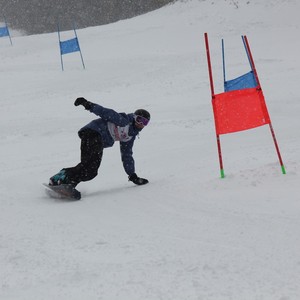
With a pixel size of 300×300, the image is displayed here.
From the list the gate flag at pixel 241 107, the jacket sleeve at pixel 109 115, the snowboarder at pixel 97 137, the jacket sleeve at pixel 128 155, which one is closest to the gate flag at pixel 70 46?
the jacket sleeve at pixel 128 155

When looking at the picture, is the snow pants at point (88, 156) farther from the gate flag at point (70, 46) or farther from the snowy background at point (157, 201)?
the gate flag at point (70, 46)

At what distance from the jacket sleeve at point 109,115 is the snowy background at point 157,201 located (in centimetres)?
86

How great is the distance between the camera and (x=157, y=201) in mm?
5355

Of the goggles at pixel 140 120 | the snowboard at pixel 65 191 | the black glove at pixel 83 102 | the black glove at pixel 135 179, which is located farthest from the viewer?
the black glove at pixel 135 179

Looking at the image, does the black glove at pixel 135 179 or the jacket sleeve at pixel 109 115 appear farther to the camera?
the black glove at pixel 135 179

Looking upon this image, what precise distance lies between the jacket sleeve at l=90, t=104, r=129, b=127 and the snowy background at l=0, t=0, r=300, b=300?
86cm

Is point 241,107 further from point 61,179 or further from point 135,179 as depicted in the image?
point 61,179

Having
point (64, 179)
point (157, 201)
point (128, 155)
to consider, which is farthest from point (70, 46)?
point (157, 201)

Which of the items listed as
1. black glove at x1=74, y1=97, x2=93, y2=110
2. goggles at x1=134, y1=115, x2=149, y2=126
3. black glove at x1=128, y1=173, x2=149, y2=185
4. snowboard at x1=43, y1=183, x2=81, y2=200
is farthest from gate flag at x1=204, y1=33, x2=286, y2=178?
snowboard at x1=43, y1=183, x2=81, y2=200

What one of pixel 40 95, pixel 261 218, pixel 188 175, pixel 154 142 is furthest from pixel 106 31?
pixel 261 218

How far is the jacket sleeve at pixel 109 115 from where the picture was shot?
5.71 m

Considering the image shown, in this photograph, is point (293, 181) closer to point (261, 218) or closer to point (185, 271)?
point (261, 218)

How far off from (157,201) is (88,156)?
1.08 m

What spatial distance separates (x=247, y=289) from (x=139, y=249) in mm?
Result: 1042
